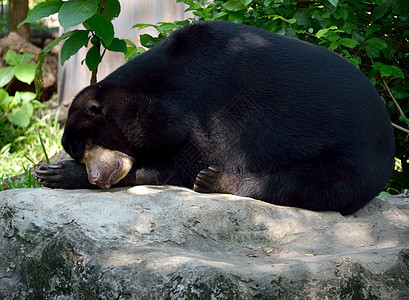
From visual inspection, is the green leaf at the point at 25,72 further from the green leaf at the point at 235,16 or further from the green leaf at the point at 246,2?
the green leaf at the point at 246,2

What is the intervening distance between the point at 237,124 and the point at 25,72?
5487mm

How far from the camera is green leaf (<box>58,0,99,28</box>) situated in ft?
13.1

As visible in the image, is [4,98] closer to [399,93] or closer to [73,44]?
[73,44]

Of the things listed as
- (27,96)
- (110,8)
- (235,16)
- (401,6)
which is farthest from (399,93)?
(27,96)

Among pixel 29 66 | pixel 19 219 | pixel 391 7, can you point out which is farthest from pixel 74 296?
pixel 29 66

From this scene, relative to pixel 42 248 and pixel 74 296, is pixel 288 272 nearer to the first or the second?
pixel 74 296

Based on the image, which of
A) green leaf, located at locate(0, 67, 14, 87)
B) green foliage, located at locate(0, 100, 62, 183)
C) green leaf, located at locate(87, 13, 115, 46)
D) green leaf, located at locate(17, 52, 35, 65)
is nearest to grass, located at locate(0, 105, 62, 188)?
green foliage, located at locate(0, 100, 62, 183)

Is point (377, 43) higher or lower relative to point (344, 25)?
lower

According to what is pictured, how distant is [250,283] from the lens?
2.26m

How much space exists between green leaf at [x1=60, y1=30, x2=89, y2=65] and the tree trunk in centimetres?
502

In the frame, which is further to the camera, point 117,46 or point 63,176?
point 117,46

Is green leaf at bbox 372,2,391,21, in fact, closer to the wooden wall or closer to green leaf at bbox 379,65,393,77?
green leaf at bbox 379,65,393,77

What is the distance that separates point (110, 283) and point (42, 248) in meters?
0.59

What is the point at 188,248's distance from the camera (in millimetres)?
2768
